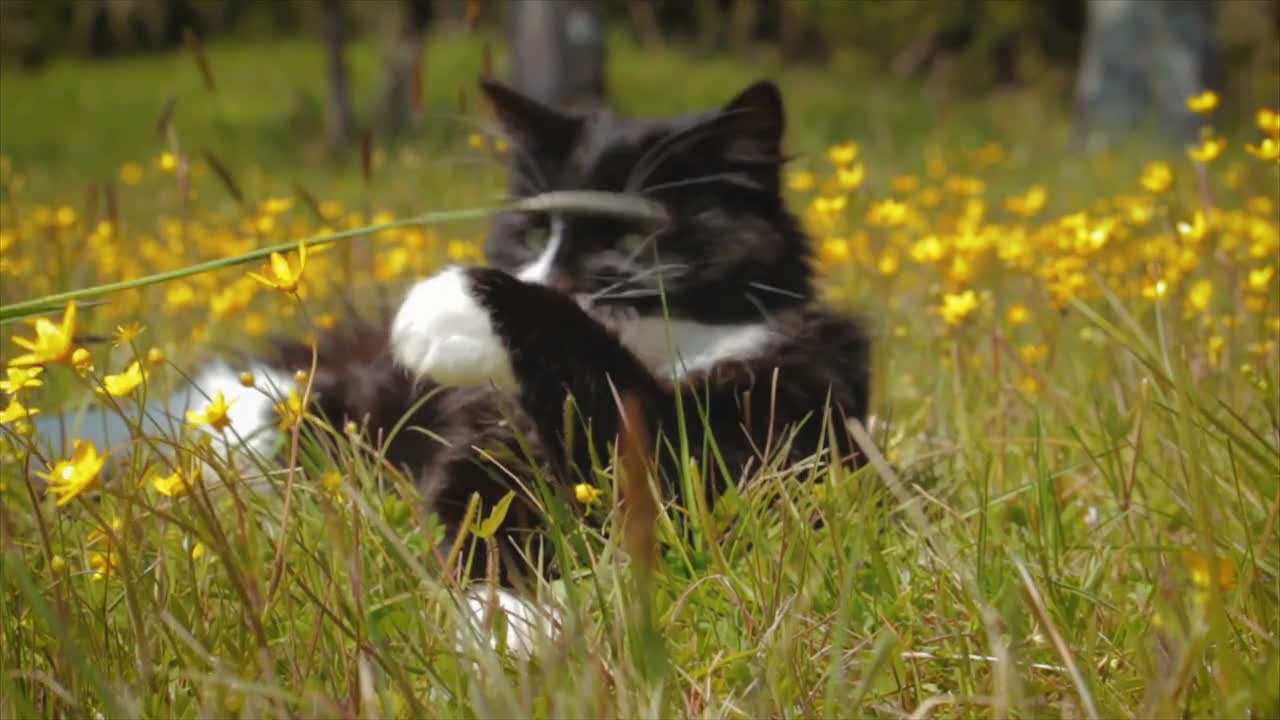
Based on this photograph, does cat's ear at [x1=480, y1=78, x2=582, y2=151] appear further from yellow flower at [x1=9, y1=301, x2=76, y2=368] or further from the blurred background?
the blurred background

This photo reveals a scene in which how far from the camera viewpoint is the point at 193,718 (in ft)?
4.53

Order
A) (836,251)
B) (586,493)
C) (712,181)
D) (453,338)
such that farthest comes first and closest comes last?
(836,251) < (712,181) < (453,338) < (586,493)

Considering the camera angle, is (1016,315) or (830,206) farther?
(1016,315)

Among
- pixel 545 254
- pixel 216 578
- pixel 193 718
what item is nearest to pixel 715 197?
pixel 545 254

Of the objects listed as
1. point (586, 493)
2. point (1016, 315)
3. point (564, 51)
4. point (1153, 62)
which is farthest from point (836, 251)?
point (1153, 62)

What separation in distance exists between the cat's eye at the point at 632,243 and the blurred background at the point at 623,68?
458 cm

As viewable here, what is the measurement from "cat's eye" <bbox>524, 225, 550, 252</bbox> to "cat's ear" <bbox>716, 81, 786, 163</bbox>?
1.12 feet

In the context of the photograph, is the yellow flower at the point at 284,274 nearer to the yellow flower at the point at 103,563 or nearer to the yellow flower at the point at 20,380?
the yellow flower at the point at 20,380

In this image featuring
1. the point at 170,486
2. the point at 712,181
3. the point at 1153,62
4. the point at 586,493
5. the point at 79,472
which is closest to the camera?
the point at 79,472

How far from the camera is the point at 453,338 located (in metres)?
1.73

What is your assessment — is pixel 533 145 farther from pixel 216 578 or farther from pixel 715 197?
pixel 216 578

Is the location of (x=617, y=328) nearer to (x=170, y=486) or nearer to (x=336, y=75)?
(x=170, y=486)

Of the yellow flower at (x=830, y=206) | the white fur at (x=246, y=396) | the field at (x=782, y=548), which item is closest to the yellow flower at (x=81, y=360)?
the field at (x=782, y=548)

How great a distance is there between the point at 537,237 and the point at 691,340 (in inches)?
13.9
